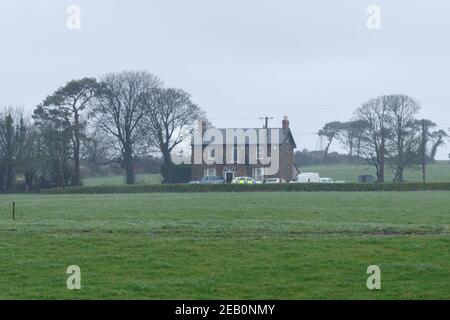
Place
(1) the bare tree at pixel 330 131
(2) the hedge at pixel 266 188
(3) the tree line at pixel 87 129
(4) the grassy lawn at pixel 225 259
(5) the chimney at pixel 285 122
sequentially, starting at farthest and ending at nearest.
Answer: (1) the bare tree at pixel 330 131
(5) the chimney at pixel 285 122
(3) the tree line at pixel 87 129
(2) the hedge at pixel 266 188
(4) the grassy lawn at pixel 225 259

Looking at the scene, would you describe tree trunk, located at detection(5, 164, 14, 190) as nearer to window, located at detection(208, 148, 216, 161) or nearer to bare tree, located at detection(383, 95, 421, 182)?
window, located at detection(208, 148, 216, 161)

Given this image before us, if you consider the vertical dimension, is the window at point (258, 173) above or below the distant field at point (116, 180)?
above

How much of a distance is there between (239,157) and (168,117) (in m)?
11.8

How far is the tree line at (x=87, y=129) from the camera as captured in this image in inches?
3420

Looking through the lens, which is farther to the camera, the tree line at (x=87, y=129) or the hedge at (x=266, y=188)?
the tree line at (x=87, y=129)

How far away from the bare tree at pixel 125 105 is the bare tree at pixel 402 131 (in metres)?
31.1

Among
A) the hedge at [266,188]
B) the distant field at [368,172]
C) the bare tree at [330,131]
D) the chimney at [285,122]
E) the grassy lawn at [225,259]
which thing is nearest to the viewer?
the grassy lawn at [225,259]

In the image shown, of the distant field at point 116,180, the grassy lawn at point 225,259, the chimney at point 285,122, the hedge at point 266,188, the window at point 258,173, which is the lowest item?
the grassy lawn at point 225,259

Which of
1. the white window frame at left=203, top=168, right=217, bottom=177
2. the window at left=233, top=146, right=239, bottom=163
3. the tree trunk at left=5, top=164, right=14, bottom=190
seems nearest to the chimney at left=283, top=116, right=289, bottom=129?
the window at left=233, top=146, right=239, bottom=163

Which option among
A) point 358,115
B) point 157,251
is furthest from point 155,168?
point 157,251

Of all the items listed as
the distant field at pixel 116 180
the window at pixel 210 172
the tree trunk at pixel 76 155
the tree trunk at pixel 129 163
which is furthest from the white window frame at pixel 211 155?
the tree trunk at pixel 76 155

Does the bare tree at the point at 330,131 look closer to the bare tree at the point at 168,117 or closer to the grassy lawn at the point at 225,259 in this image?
the bare tree at the point at 168,117

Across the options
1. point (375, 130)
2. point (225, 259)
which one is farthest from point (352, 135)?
point (225, 259)

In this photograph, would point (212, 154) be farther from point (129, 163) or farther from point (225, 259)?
point (225, 259)
